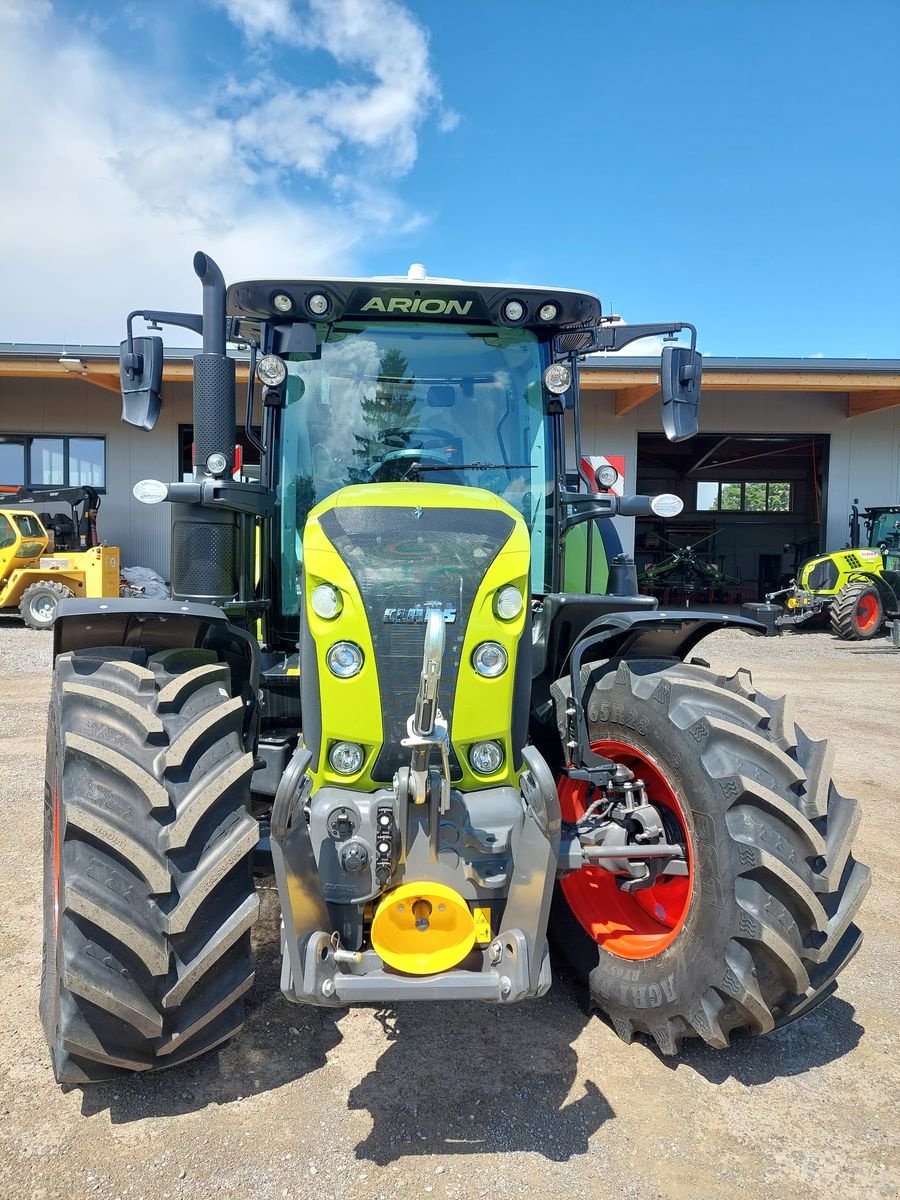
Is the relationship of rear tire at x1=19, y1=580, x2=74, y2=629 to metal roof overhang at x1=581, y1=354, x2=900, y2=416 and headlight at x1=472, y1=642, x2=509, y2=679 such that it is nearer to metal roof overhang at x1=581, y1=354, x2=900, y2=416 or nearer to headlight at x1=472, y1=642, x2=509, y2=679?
metal roof overhang at x1=581, y1=354, x2=900, y2=416

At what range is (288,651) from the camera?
12.0 ft

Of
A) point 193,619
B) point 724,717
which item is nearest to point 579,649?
point 724,717

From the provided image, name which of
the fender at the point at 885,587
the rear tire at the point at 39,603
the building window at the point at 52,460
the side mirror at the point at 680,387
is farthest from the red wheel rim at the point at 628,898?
the building window at the point at 52,460

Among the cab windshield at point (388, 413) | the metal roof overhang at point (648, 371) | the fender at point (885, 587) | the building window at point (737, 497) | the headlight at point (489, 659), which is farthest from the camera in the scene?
the building window at point (737, 497)

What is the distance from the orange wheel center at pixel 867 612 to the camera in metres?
16.1

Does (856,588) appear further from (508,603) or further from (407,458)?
(508,603)

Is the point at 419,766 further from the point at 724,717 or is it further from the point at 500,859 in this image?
the point at 724,717

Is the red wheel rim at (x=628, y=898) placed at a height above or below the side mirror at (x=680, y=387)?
below

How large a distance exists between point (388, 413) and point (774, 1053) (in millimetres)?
2752

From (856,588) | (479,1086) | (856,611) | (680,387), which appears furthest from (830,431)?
(479,1086)

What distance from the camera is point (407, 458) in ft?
11.6

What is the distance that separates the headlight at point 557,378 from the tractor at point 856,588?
14.2 m

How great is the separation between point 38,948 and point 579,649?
8.23ft

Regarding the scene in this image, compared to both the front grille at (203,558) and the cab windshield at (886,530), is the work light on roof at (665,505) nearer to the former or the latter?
the front grille at (203,558)
